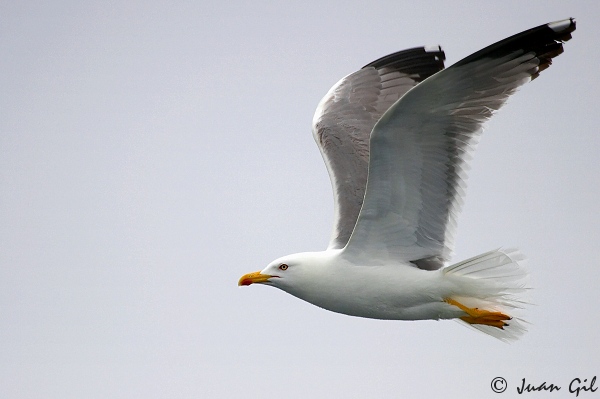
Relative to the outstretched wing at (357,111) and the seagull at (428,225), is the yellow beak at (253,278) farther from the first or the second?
the outstretched wing at (357,111)

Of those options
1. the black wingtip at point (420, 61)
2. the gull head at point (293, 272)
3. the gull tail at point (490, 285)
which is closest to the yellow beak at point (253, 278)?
the gull head at point (293, 272)

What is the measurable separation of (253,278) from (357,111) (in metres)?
3.22

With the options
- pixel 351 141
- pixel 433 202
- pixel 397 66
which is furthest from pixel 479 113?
pixel 397 66

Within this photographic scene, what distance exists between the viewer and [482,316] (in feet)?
29.6

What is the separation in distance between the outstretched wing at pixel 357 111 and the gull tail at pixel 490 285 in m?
1.73

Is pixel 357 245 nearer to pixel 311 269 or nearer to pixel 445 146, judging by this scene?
A: pixel 311 269

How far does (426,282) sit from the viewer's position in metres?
9.02

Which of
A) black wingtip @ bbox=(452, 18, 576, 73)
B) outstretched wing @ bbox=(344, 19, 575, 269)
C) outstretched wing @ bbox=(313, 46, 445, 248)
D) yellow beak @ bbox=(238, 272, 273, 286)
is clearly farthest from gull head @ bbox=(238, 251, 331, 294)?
black wingtip @ bbox=(452, 18, 576, 73)

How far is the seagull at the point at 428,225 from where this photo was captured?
816 cm

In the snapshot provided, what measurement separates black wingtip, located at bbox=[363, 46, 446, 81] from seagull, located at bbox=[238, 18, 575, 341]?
2882mm

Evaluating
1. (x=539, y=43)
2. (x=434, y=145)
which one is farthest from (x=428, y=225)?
(x=539, y=43)

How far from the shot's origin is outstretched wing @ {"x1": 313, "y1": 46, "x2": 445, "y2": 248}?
10.7m

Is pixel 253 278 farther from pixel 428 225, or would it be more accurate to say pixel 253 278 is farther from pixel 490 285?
pixel 490 285

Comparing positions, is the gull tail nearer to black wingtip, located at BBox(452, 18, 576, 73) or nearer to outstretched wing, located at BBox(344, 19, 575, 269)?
outstretched wing, located at BBox(344, 19, 575, 269)
